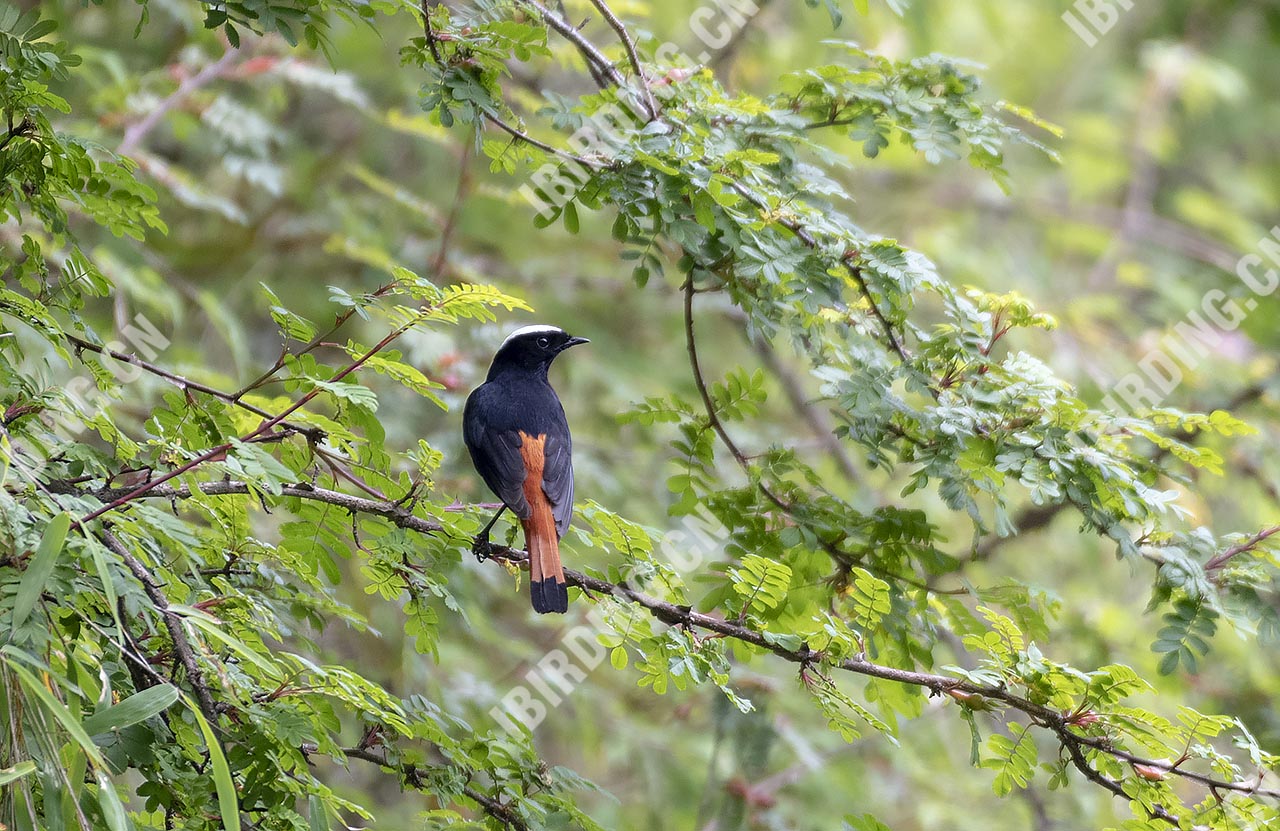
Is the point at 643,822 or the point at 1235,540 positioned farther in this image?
the point at 643,822

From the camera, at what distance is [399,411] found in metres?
5.49

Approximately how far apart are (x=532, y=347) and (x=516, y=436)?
19.4 inches

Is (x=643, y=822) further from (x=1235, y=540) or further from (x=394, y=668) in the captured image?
(x=1235, y=540)

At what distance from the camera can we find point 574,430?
6754 mm

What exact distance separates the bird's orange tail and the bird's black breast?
0.02 meters

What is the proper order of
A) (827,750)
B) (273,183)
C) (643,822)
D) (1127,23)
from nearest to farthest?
1. (273,183)
2. (827,750)
3. (643,822)
4. (1127,23)

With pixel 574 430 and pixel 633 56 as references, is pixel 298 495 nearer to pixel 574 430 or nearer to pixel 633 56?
pixel 633 56

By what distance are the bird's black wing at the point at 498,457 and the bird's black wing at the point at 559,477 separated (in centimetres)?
8

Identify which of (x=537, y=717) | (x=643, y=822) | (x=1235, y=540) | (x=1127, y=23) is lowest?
(x=643, y=822)

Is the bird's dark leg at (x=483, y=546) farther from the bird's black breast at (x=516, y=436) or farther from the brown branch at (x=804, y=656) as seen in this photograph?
the brown branch at (x=804, y=656)

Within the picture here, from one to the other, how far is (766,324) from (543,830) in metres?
1.26

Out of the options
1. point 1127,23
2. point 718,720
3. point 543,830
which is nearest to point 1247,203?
point 1127,23

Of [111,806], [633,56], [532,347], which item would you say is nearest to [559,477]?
[532,347]

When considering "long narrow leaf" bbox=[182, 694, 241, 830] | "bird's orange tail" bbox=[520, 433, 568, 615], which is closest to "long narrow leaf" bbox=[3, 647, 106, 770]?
"long narrow leaf" bbox=[182, 694, 241, 830]
